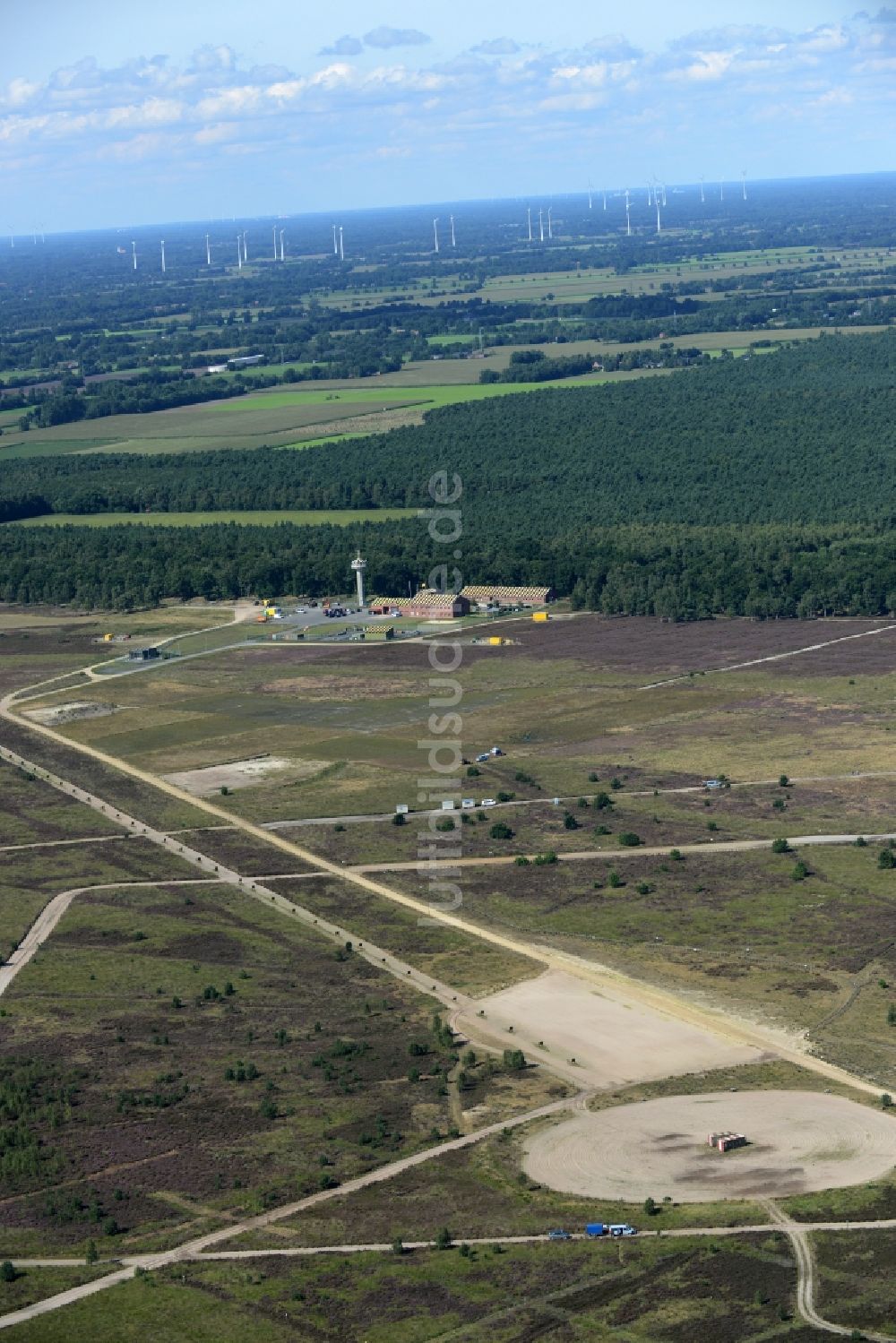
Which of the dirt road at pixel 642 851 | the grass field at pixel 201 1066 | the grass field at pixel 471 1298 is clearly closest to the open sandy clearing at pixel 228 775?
the dirt road at pixel 642 851

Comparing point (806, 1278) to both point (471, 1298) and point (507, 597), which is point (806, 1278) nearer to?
point (471, 1298)

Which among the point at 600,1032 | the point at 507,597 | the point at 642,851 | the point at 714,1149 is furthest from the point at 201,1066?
→ the point at 507,597

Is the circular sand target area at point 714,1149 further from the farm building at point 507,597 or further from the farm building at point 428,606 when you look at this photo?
the farm building at point 507,597

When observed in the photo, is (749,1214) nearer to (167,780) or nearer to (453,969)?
(453,969)

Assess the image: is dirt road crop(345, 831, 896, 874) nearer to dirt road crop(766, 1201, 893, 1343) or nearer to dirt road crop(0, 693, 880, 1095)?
dirt road crop(0, 693, 880, 1095)

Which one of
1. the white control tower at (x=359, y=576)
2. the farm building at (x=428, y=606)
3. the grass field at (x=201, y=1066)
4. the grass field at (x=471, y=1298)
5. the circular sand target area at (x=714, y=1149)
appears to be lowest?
the grass field at (x=201, y=1066)

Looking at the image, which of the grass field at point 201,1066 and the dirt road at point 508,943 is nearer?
the grass field at point 201,1066

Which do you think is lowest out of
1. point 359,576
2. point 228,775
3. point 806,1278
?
point 806,1278
